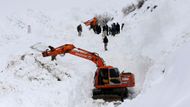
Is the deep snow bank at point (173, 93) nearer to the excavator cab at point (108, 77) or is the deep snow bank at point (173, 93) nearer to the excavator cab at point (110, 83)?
the excavator cab at point (110, 83)

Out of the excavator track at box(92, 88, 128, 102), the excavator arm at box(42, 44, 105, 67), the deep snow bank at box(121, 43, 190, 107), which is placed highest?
the excavator arm at box(42, 44, 105, 67)

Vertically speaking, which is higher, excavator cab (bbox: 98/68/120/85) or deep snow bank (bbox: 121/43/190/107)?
excavator cab (bbox: 98/68/120/85)

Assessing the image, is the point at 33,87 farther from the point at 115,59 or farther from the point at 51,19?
the point at 51,19

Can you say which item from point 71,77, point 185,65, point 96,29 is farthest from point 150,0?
point 185,65

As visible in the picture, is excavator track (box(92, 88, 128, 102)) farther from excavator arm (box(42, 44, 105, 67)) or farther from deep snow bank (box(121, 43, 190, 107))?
deep snow bank (box(121, 43, 190, 107))

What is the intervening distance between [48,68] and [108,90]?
3.88m

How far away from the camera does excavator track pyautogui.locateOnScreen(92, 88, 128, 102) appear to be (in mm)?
20469

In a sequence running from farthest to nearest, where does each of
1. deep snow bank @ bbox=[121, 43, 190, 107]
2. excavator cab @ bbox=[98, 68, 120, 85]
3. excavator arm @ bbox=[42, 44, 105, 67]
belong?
excavator arm @ bbox=[42, 44, 105, 67]
excavator cab @ bbox=[98, 68, 120, 85]
deep snow bank @ bbox=[121, 43, 190, 107]

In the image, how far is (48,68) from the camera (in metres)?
23.0

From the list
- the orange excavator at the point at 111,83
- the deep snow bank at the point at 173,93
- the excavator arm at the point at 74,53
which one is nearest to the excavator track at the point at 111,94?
the orange excavator at the point at 111,83

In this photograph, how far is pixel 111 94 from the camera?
69.1 ft

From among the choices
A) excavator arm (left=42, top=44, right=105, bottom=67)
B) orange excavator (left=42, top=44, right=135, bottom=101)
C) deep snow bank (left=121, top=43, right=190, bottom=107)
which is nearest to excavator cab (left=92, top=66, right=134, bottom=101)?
orange excavator (left=42, top=44, right=135, bottom=101)

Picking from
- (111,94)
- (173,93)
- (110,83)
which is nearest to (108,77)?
(110,83)

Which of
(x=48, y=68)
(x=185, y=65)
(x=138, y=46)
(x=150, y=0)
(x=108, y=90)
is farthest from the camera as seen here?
(x=150, y=0)
